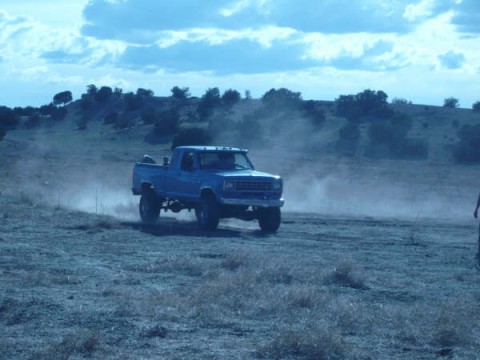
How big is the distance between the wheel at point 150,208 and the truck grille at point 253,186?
3746 mm

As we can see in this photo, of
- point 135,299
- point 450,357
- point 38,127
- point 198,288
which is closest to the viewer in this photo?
point 450,357

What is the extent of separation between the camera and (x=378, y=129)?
6550cm

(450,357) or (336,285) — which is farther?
(336,285)

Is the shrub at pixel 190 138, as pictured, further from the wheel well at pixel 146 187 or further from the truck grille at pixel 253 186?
the truck grille at pixel 253 186

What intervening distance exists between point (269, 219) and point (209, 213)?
162 centimetres

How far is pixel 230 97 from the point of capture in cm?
8769

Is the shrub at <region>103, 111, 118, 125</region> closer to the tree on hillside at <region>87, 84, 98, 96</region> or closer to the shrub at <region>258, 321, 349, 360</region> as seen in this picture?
the tree on hillside at <region>87, 84, 98, 96</region>

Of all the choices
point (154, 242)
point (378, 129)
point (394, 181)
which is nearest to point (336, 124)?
point (378, 129)

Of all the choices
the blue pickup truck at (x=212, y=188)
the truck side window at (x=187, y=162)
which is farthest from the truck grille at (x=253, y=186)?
the truck side window at (x=187, y=162)

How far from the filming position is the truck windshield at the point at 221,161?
25469mm

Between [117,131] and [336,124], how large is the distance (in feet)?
58.9

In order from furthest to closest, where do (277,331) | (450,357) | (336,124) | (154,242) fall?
(336,124) < (154,242) < (277,331) < (450,357)

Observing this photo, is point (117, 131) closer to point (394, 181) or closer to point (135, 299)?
point (394, 181)

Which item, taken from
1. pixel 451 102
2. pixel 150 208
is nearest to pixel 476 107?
pixel 451 102
